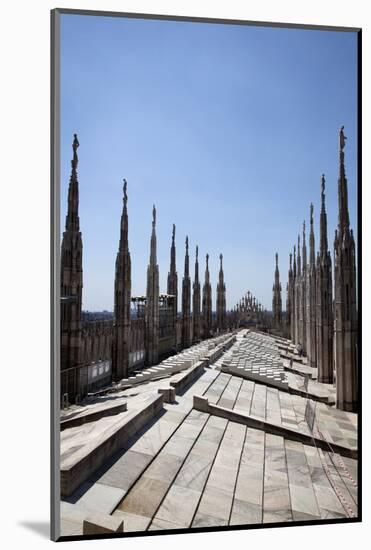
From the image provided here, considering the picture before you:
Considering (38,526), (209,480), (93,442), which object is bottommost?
(38,526)

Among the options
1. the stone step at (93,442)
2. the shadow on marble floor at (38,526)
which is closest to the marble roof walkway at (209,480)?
the stone step at (93,442)

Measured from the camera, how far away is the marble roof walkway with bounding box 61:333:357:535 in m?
4.05

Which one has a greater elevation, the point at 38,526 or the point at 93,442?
the point at 93,442

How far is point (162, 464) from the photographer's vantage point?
4645 mm

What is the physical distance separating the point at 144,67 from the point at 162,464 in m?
6.19

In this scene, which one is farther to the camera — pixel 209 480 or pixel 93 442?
pixel 209 480

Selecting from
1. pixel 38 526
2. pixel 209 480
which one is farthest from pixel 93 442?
pixel 209 480

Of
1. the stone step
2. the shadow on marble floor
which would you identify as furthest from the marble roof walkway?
the shadow on marble floor

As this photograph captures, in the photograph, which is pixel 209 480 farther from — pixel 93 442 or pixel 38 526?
pixel 38 526

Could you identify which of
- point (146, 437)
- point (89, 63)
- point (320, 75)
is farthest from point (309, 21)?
point (146, 437)

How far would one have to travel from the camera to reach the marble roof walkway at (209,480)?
4.05 meters

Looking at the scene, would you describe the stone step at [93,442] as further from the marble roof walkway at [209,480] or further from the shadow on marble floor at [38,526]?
the shadow on marble floor at [38,526]

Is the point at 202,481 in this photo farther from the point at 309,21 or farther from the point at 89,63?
the point at 309,21

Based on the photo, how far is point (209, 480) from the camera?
184 inches
